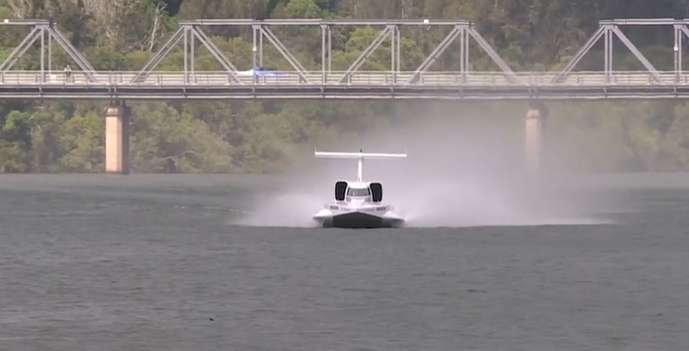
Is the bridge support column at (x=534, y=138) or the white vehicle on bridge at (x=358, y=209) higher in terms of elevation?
the bridge support column at (x=534, y=138)

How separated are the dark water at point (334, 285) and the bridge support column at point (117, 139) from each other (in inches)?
2640

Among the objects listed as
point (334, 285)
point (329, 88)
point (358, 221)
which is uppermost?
point (329, 88)

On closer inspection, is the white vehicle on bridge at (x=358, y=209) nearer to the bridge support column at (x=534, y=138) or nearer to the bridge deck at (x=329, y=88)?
the bridge deck at (x=329, y=88)

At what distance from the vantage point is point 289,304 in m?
74.4

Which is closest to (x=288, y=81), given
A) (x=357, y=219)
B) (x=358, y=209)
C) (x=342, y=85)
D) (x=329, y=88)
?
(x=329, y=88)

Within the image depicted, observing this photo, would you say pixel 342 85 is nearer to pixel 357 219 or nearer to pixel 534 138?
pixel 534 138

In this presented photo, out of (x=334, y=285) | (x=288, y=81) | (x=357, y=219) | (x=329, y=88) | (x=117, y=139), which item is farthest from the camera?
(x=117, y=139)

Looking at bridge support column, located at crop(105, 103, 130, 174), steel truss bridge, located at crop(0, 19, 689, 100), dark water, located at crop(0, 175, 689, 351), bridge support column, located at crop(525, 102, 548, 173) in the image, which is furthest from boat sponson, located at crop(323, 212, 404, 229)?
bridge support column, located at crop(105, 103, 130, 174)

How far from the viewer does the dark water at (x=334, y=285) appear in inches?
2616

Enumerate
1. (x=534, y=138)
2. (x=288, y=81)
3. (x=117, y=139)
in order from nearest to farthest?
1. (x=288, y=81)
2. (x=534, y=138)
3. (x=117, y=139)

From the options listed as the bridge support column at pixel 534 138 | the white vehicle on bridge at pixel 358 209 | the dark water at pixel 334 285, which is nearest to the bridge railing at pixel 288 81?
the bridge support column at pixel 534 138

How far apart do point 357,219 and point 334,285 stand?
26.5m

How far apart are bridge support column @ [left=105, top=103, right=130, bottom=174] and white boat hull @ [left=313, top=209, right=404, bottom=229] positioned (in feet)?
283

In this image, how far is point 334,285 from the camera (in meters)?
80.8
